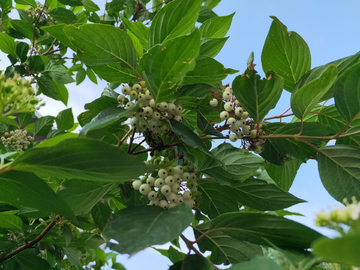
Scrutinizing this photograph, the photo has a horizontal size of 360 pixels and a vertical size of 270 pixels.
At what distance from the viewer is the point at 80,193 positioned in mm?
777

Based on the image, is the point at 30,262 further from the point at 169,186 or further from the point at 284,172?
the point at 284,172

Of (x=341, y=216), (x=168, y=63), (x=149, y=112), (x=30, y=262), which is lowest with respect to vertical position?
(x=30, y=262)

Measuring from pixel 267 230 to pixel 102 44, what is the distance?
23.4 inches

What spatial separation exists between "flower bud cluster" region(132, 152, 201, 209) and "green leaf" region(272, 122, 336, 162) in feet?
0.96

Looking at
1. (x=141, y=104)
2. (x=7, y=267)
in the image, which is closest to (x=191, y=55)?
(x=141, y=104)

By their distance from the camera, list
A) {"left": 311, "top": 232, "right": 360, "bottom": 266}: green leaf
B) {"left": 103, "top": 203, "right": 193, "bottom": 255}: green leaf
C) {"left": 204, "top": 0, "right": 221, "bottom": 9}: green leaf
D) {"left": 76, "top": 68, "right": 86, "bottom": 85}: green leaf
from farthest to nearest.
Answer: {"left": 76, "top": 68, "right": 86, "bottom": 85}: green leaf → {"left": 204, "top": 0, "right": 221, "bottom": 9}: green leaf → {"left": 103, "top": 203, "right": 193, "bottom": 255}: green leaf → {"left": 311, "top": 232, "right": 360, "bottom": 266}: green leaf

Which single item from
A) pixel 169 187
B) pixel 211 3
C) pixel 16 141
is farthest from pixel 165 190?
pixel 211 3

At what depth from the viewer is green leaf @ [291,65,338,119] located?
0.62m

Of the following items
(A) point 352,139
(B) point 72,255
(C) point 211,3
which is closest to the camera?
(A) point 352,139

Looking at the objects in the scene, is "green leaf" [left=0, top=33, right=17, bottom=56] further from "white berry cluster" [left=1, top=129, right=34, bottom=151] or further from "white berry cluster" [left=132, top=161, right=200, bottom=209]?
"white berry cluster" [left=132, top=161, right=200, bottom=209]

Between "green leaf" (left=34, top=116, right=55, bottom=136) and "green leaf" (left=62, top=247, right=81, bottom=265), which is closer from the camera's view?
"green leaf" (left=62, top=247, right=81, bottom=265)

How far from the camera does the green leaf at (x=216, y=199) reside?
863 millimetres

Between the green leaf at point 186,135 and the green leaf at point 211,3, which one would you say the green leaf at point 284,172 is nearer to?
the green leaf at point 186,135

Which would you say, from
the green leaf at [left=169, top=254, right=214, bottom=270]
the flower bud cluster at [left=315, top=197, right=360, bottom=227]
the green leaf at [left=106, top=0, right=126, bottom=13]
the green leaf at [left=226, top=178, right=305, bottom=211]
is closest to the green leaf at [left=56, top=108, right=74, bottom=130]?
the green leaf at [left=106, top=0, right=126, bottom=13]
